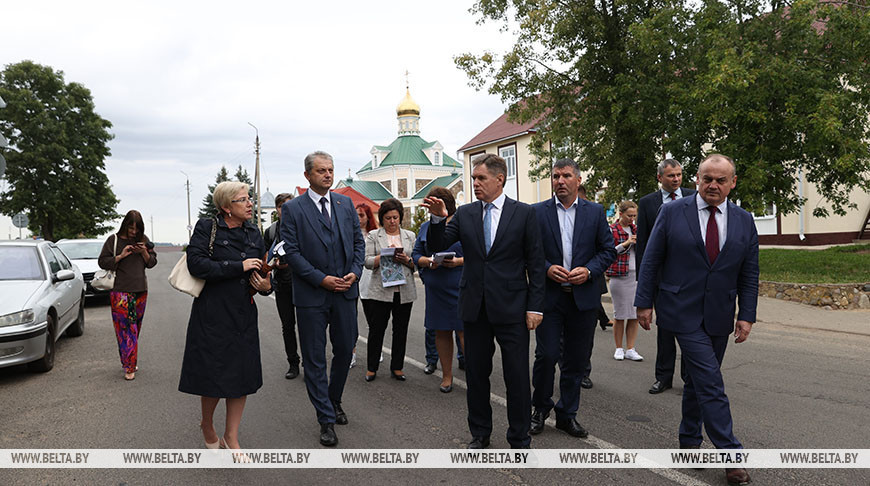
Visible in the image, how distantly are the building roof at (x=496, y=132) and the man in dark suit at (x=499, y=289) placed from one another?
108 feet

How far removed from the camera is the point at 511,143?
38.3m

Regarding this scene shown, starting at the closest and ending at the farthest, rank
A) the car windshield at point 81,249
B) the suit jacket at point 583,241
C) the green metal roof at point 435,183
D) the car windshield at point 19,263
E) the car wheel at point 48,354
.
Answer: the suit jacket at point 583,241 < the car wheel at point 48,354 < the car windshield at point 19,263 < the car windshield at point 81,249 < the green metal roof at point 435,183

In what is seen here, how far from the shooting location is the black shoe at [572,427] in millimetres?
4516

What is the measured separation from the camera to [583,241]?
183 inches

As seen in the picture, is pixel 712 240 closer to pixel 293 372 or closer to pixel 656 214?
pixel 656 214

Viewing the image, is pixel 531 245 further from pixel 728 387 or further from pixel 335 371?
pixel 728 387

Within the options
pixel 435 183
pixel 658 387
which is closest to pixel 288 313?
pixel 658 387

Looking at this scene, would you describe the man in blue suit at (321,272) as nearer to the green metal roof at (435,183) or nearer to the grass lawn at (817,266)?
the grass lawn at (817,266)

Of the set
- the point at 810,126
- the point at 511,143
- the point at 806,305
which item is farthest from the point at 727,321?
the point at 511,143

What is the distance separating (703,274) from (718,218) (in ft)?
1.32

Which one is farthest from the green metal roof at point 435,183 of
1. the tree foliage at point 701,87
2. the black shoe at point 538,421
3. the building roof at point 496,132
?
the black shoe at point 538,421

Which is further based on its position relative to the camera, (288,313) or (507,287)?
(288,313)

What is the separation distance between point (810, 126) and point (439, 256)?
11.0 meters

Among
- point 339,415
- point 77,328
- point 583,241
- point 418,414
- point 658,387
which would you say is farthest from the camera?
point 77,328
